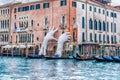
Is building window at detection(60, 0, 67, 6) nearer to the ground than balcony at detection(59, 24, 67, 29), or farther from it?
farther from it

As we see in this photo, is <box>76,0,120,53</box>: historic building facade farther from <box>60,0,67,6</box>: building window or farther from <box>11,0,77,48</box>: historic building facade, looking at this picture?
<box>60,0,67,6</box>: building window

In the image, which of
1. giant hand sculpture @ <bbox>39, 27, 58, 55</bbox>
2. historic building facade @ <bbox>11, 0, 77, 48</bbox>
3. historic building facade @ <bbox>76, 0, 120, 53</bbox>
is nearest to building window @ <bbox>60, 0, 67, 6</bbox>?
historic building facade @ <bbox>11, 0, 77, 48</bbox>

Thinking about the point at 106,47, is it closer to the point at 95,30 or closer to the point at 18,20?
the point at 95,30

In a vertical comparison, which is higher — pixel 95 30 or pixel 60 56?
pixel 95 30

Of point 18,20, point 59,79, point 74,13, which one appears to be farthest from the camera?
point 18,20

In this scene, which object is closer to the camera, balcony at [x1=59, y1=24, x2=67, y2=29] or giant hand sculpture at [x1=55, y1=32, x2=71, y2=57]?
giant hand sculpture at [x1=55, y1=32, x2=71, y2=57]

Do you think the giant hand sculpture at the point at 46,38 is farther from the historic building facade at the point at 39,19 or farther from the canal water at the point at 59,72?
the canal water at the point at 59,72

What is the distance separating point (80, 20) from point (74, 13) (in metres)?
1.40

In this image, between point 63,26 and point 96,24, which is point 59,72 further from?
point 96,24

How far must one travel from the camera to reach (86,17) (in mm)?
48531

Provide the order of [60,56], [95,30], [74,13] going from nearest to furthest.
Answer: [60,56] < [74,13] < [95,30]

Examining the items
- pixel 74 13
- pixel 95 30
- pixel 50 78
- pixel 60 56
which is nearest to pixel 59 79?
pixel 50 78

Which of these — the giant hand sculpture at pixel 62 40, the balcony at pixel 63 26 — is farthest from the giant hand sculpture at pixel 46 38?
the giant hand sculpture at pixel 62 40

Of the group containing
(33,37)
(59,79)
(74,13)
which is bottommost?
(59,79)
